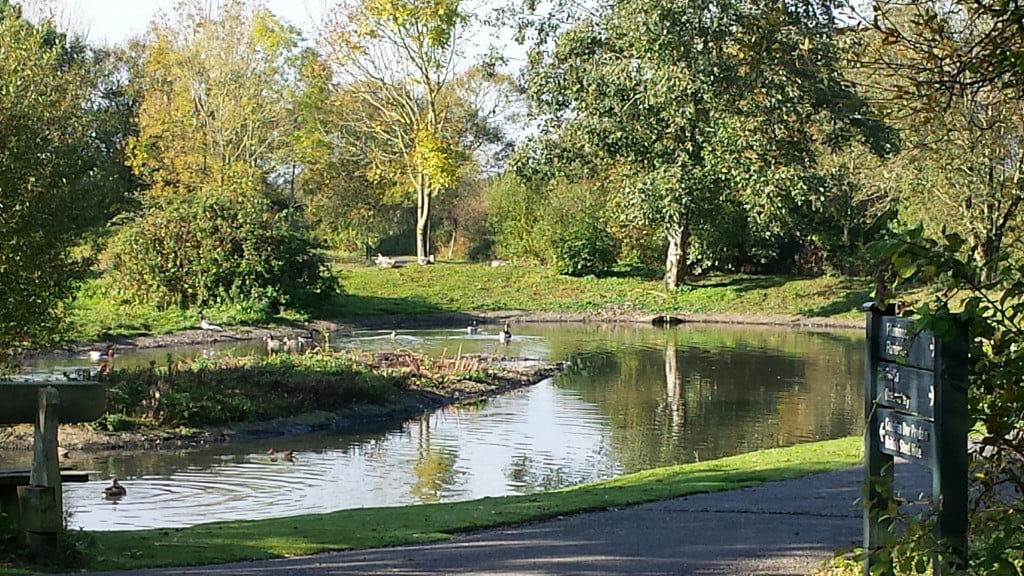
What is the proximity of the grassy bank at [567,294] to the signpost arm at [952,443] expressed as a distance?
38.9 metres

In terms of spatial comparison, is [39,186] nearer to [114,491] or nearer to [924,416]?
[114,491]

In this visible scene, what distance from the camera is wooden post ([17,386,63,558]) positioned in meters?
9.21

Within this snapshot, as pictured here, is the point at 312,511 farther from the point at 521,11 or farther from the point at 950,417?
the point at 521,11

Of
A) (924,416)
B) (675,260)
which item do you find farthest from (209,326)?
(924,416)

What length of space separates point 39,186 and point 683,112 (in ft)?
94.0

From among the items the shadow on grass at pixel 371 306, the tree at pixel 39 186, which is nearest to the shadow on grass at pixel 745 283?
the shadow on grass at pixel 371 306

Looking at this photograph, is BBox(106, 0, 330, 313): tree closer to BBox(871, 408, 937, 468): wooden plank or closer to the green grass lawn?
the green grass lawn

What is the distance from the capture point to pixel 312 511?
627 inches

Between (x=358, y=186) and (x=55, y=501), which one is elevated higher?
(x=358, y=186)

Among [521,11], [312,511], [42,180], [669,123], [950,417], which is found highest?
[521,11]

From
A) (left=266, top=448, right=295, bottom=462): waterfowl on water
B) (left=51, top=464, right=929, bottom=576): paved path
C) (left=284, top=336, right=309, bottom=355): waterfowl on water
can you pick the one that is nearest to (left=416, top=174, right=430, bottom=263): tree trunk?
(left=284, top=336, right=309, bottom=355): waterfowl on water

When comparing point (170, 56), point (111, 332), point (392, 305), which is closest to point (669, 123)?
point (392, 305)

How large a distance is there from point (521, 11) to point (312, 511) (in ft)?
111

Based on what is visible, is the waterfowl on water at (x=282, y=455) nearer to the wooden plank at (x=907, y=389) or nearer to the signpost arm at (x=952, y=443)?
the wooden plank at (x=907, y=389)
